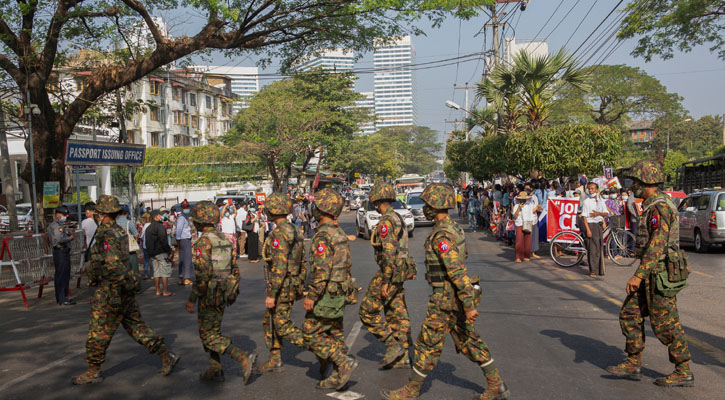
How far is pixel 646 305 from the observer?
5.44 meters

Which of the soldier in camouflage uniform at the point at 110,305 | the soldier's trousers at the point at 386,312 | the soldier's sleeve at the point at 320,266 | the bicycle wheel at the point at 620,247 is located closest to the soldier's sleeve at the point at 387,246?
the soldier's trousers at the point at 386,312

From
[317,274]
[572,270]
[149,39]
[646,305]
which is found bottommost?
[572,270]

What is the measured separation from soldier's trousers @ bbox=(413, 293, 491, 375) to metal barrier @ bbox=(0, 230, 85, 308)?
8.53 metres

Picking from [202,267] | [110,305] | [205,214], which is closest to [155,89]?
[110,305]

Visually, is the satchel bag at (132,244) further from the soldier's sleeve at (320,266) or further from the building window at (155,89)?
the building window at (155,89)

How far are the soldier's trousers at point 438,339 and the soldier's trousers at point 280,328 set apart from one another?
4.06ft

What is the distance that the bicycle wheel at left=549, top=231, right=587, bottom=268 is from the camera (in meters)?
12.9

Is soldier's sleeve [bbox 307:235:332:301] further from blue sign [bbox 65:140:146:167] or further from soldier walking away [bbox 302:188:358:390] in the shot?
blue sign [bbox 65:140:146:167]

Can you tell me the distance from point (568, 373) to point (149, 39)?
14.9 meters

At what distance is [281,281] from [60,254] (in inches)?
267

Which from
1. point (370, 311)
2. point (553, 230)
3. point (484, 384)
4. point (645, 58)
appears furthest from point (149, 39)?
point (645, 58)

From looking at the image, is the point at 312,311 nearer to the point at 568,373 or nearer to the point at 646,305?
the point at 568,373

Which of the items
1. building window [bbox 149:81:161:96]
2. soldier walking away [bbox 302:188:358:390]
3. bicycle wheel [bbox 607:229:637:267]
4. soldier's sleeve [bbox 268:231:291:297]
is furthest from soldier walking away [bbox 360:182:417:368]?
building window [bbox 149:81:161:96]

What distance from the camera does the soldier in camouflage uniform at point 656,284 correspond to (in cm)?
513
